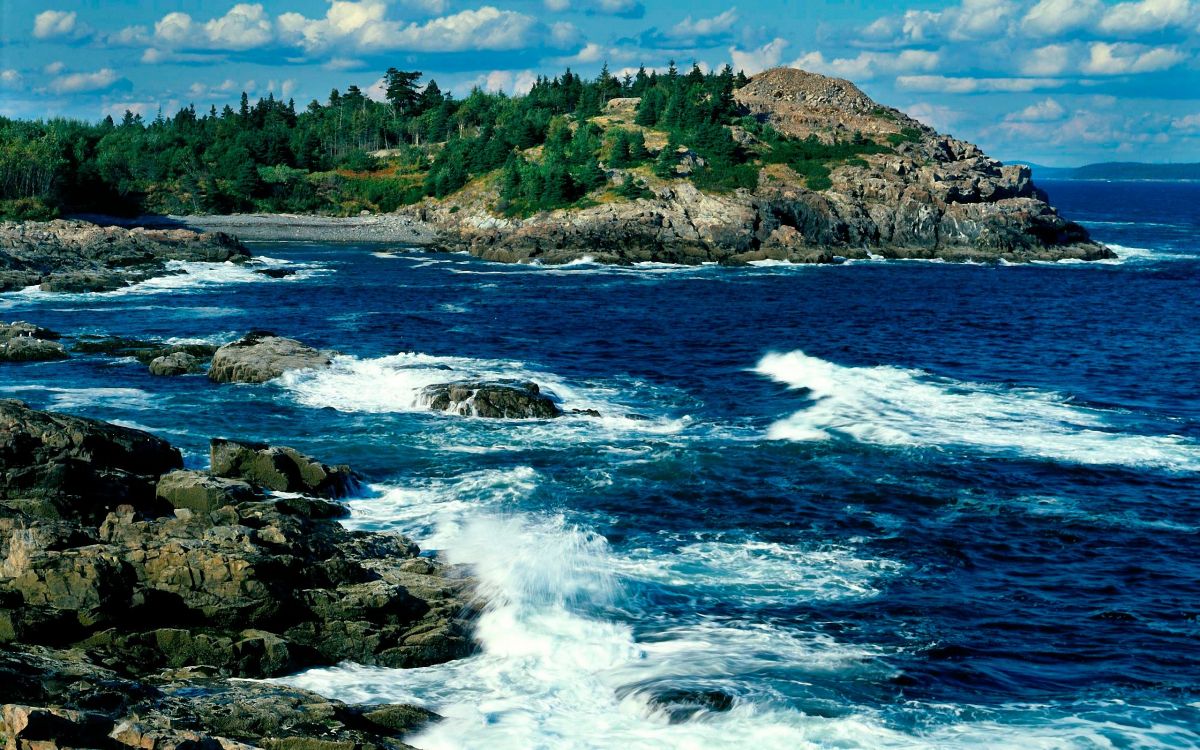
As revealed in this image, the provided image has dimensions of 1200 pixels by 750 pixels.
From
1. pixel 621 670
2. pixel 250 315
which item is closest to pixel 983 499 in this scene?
pixel 621 670

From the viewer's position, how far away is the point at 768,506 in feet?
120

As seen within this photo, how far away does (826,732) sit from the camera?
71.5ft

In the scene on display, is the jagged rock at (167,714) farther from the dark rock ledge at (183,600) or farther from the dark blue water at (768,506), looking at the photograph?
the dark blue water at (768,506)

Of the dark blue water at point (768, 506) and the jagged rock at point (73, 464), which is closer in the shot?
the dark blue water at point (768, 506)

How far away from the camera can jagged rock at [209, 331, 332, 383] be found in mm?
54156

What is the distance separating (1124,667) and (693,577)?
35.1 ft

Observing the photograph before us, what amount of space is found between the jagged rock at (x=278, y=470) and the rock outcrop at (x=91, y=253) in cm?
6146

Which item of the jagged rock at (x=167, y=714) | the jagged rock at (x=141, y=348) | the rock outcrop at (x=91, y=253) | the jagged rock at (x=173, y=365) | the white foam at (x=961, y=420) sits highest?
the rock outcrop at (x=91, y=253)

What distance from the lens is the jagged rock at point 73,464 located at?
31.2 metres

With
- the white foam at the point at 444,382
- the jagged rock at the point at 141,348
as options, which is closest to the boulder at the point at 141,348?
the jagged rock at the point at 141,348

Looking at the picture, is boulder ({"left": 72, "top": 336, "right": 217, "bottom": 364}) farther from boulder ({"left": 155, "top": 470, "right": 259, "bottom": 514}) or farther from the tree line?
the tree line

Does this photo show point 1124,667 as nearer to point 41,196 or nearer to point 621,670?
point 621,670

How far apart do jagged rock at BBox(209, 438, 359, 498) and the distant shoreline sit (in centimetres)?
10601

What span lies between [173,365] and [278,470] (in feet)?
75.6
